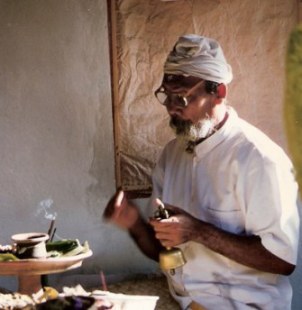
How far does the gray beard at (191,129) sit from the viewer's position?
3.35m

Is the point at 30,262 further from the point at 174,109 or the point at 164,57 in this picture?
the point at 164,57

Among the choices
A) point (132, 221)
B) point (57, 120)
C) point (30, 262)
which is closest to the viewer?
point (30, 262)

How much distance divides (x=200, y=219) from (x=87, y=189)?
3.28ft

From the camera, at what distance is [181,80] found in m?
3.36

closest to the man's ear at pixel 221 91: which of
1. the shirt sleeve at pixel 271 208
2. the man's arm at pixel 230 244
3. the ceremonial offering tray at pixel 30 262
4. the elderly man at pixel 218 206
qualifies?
the elderly man at pixel 218 206

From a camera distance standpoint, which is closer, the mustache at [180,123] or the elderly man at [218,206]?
the elderly man at [218,206]

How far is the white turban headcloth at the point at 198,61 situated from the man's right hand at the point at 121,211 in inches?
26.5

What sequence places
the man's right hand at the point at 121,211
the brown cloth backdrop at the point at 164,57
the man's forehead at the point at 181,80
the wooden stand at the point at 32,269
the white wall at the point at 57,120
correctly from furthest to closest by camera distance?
1. the brown cloth backdrop at the point at 164,57
2. the white wall at the point at 57,120
3. the man's forehead at the point at 181,80
4. the man's right hand at the point at 121,211
5. the wooden stand at the point at 32,269

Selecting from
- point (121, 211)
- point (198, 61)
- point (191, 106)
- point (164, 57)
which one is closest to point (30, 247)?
point (121, 211)

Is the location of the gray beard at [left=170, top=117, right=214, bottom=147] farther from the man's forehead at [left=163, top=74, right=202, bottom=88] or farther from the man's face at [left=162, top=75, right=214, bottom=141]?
the man's forehead at [left=163, top=74, right=202, bottom=88]

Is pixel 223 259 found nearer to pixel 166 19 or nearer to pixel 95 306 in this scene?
pixel 95 306

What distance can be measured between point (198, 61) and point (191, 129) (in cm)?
33

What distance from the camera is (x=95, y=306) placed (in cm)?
233

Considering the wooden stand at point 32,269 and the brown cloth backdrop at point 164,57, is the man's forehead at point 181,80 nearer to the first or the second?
the brown cloth backdrop at point 164,57
